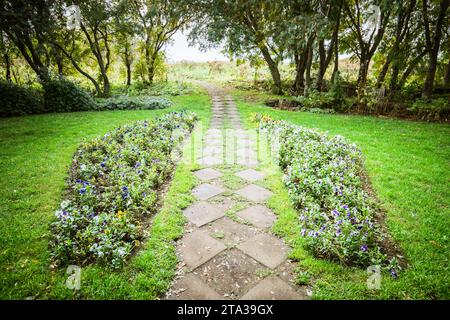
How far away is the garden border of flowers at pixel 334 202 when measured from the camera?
Answer: 2.81 metres

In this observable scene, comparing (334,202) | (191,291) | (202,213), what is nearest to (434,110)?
(334,202)

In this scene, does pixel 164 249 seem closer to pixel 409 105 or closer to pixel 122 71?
pixel 409 105

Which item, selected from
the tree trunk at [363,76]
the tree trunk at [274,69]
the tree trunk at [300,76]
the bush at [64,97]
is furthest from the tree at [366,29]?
the bush at [64,97]

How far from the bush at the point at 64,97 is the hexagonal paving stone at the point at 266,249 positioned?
38.3 ft

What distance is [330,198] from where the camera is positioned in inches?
141

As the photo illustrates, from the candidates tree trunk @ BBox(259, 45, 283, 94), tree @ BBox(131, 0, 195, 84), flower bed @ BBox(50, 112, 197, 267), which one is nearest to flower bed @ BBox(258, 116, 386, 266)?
flower bed @ BBox(50, 112, 197, 267)

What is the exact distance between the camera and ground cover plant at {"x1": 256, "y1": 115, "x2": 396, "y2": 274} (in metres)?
2.83

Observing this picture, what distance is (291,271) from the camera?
2.70 meters

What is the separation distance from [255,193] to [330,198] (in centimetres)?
124

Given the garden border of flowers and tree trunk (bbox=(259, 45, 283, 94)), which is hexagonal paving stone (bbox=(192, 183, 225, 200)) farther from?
tree trunk (bbox=(259, 45, 283, 94))

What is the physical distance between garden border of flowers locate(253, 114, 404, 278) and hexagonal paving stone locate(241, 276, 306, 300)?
616 millimetres

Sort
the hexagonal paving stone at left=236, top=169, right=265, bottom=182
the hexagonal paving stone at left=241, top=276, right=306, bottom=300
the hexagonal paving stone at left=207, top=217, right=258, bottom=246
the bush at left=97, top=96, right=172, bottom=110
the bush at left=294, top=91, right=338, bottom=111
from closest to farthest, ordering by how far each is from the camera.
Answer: the hexagonal paving stone at left=241, top=276, right=306, bottom=300 < the hexagonal paving stone at left=207, top=217, right=258, bottom=246 < the hexagonal paving stone at left=236, top=169, right=265, bottom=182 < the bush at left=294, top=91, right=338, bottom=111 < the bush at left=97, top=96, right=172, bottom=110

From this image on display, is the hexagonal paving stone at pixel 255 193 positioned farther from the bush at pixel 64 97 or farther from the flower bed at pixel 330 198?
the bush at pixel 64 97

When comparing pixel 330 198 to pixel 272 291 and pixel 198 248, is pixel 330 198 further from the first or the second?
pixel 198 248
